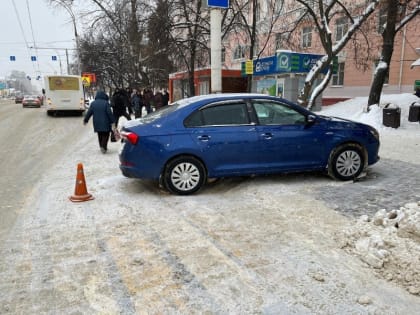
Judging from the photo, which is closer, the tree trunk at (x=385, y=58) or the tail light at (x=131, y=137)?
the tail light at (x=131, y=137)

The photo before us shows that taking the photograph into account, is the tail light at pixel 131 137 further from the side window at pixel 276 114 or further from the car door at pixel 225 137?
the side window at pixel 276 114

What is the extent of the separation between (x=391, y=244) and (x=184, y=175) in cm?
311

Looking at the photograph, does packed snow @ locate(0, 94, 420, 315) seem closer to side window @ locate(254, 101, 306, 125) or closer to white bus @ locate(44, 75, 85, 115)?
side window @ locate(254, 101, 306, 125)

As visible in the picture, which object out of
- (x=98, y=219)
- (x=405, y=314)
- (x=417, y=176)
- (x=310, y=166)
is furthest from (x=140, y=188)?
(x=417, y=176)


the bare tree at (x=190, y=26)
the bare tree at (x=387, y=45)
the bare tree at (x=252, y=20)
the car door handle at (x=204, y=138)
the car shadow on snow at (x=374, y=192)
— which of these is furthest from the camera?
the bare tree at (x=190, y=26)

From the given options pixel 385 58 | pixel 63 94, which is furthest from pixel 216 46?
pixel 63 94

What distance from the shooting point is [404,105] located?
51.0 ft

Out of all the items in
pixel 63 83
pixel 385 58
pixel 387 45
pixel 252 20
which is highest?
pixel 252 20

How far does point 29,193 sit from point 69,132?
934 centimetres

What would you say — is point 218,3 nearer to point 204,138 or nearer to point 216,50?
point 216,50

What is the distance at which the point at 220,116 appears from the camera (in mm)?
5801

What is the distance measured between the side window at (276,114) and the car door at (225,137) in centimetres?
22

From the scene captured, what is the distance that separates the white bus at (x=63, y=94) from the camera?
2158 centimetres

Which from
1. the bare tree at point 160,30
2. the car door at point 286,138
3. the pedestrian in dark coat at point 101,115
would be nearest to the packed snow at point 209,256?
the car door at point 286,138
